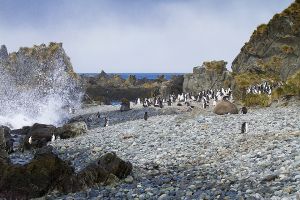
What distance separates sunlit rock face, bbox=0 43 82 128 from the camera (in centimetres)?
9175

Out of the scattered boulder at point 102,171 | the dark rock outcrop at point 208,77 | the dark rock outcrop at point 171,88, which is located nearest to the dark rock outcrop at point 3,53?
the dark rock outcrop at point 171,88

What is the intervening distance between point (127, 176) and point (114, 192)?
1971 millimetres

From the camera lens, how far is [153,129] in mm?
29906

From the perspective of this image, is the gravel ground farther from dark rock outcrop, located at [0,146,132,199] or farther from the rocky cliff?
the rocky cliff

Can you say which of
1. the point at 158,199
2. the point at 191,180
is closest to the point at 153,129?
the point at 191,180

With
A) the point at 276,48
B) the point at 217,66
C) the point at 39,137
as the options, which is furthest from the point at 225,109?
the point at 217,66

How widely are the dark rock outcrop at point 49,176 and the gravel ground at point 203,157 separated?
17.8 inches

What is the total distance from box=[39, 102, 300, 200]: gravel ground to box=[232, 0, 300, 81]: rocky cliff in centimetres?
3889

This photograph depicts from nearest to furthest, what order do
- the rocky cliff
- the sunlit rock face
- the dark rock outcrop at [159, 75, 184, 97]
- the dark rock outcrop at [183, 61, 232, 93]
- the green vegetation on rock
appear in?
the rocky cliff < the dark rock outcrop at [183, 61, 232, 93] < the green vegetation on rock < the dark rock outcrop at [159, 75, 184, 97] < the sunlit rock face

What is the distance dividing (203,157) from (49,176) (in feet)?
22.1

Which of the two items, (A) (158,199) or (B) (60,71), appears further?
(B) (60,71)

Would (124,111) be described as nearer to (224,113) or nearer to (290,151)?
(224,113)

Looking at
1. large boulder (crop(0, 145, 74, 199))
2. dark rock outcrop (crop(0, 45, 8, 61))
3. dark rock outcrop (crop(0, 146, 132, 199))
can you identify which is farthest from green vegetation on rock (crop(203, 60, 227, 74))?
large boulder (crop(0, 145, 74, 199))

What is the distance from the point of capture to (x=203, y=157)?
2016cm
